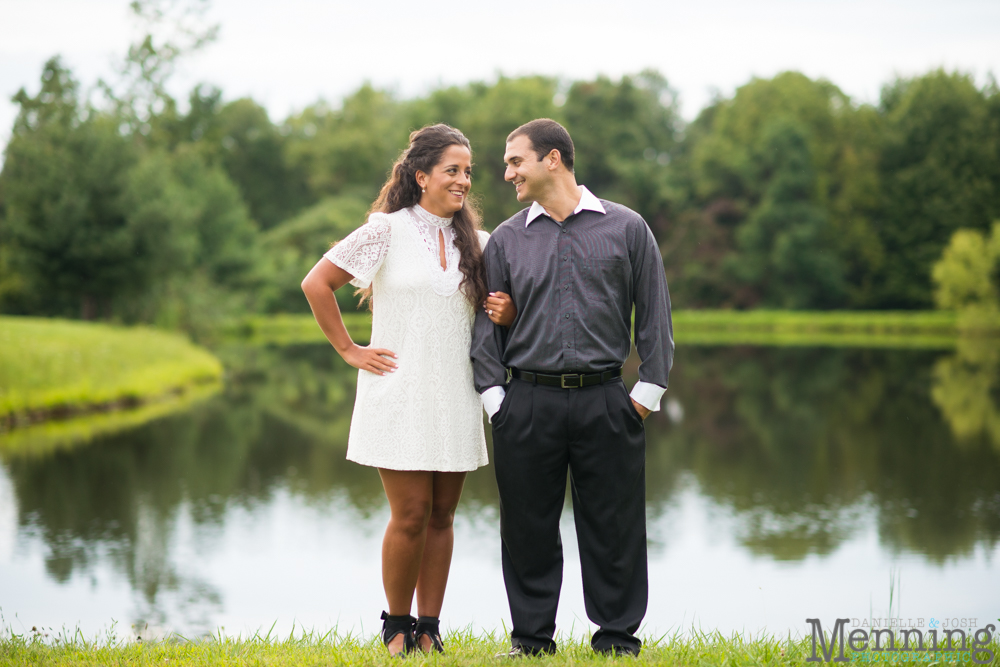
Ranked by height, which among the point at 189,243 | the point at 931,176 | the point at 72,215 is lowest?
the point at 189,243

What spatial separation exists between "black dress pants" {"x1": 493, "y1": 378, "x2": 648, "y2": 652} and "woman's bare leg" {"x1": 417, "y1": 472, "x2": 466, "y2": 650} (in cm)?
22

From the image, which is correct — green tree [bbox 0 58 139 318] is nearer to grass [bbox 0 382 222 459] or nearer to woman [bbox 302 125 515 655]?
grass [bbox 0 382 222 459]

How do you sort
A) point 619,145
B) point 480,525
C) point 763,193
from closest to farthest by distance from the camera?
point 480,525 → point 763,193 → point 619,145

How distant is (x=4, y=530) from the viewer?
368 inches

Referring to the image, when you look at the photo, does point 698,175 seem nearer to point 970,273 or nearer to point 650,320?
point 970,273

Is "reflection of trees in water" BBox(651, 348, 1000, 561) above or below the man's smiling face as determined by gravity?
below

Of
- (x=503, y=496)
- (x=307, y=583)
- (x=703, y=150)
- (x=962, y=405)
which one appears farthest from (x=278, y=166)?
→ (x=503, y=496)

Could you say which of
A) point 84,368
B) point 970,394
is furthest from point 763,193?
point 84,368

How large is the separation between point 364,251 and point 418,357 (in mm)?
446

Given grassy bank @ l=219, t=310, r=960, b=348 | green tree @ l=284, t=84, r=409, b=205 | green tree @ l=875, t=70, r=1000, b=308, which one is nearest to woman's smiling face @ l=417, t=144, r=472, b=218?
grassy bank @ l=219, t=310, r=960, b=348

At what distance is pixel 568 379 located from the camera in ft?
11.1

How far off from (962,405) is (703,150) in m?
30.9

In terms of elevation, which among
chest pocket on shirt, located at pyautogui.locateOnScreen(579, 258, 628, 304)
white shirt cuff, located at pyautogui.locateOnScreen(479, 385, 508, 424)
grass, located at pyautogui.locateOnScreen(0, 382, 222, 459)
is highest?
chest pocket on shirt, located at pyautogui.locateOnScreen(579, 258, 628, 304)

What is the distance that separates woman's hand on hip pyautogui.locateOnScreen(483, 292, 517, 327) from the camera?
3.42m
